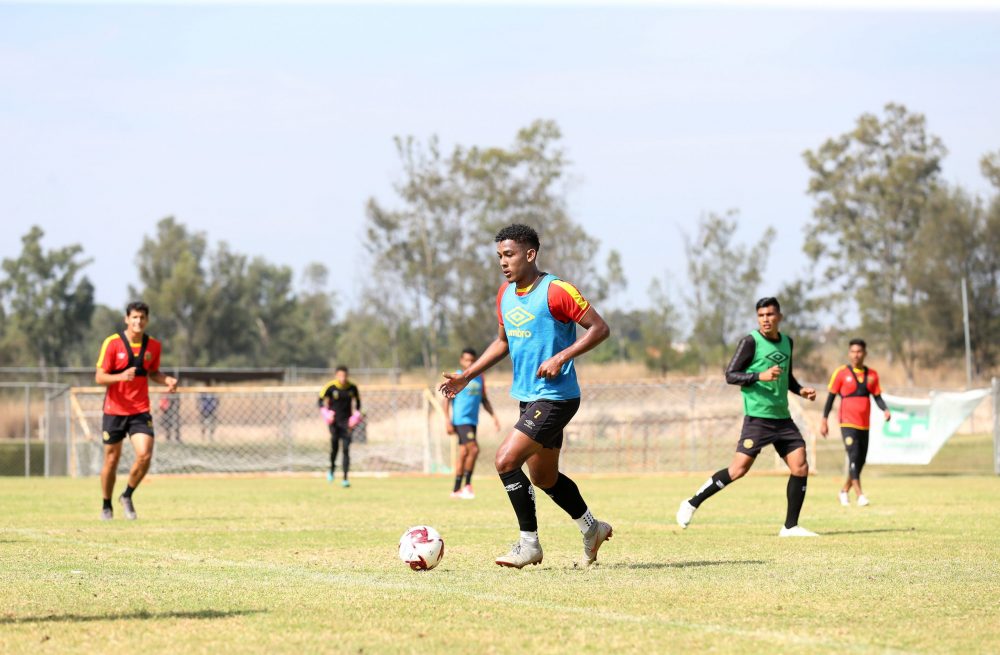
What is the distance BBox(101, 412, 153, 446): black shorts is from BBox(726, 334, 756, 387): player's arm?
626cm

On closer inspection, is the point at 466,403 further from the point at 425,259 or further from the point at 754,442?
the point at 425,259

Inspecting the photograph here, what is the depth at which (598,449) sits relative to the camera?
33594 millimetres

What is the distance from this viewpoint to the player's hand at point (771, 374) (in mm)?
11836

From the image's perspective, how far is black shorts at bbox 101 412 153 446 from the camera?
14.6 meters

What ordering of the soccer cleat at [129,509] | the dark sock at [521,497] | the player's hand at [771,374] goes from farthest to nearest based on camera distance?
the soccer cleat at [129,509]
the player's hand at [771,374]
the dark sock at [521,497]

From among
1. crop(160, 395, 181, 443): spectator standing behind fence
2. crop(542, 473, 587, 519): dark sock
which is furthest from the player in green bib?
crop(160, 395, 181, 443): spectator standing behind fence

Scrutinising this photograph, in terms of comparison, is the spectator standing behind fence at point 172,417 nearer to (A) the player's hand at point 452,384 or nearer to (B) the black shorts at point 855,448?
(B) the black shorts at point 855,448

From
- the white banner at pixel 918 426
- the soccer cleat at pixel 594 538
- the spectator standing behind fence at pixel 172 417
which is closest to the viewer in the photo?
the soccer cleat at pixel 594 538

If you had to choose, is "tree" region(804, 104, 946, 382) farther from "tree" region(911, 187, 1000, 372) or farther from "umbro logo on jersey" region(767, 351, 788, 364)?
"umbro logo on jersey" region(767, 351, 788, 364)

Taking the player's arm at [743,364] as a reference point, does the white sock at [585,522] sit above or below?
below

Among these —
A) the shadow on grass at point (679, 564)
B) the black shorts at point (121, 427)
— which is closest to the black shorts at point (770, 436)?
the shadow on grass at point (679, 564)

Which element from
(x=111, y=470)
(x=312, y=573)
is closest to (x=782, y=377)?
(x=312, y=573)

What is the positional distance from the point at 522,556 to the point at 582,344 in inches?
61.4

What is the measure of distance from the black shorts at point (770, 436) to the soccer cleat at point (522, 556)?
3761mm
